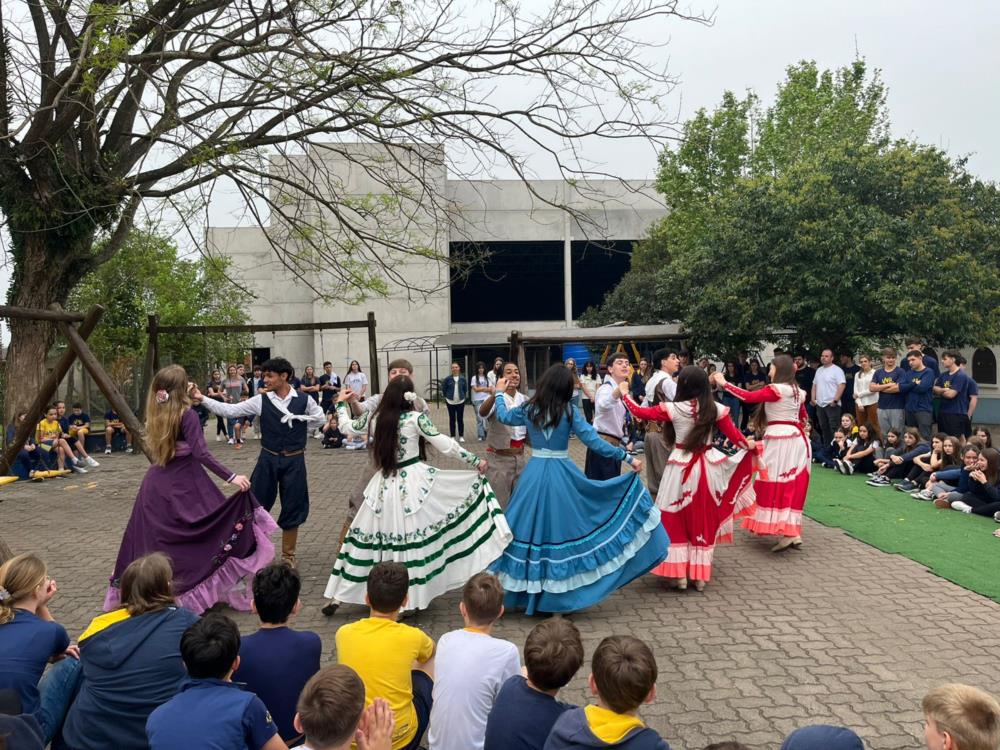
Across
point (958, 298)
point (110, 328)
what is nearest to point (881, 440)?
point (958, 298)

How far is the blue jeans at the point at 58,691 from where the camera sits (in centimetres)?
371

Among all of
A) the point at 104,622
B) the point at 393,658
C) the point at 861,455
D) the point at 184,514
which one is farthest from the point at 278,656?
the point at 861,455

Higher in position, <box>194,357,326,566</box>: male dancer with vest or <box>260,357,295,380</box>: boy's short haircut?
<box>260,357,295,380</box>: boy's short haircut

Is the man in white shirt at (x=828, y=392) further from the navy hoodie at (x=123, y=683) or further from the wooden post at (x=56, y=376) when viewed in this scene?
the navy hoodie at (x=123, y=683)

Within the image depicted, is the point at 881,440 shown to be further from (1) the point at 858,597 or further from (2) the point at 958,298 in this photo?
(1) the point at 858,597

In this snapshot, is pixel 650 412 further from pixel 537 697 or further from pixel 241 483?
pixel 537 697

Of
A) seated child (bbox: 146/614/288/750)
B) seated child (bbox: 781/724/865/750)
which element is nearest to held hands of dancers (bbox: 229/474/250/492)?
seated child (bbox: 146/614/288/750)

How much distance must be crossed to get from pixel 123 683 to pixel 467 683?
4.58ft

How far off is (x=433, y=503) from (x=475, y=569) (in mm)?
563

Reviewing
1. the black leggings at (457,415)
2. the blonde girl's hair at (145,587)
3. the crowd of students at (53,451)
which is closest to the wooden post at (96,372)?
the crowd of students at (53,451)

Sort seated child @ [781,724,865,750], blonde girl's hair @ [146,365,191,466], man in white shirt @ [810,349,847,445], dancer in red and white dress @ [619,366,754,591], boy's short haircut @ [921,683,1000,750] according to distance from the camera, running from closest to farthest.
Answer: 1. seated child @ [781,724,865,750]
2. boy's short haircut @ [921,683,1000,750]
3. blonde girl's hair @ [146,365,191,466]
4. dancer in red and white dress @ [619,366,754,591]
5. man in white shirt @ [810,349,847,445]

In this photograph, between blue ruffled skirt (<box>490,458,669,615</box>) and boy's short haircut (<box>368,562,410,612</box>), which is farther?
blue ruffled skirt (<box>490,458,669,615</box>)

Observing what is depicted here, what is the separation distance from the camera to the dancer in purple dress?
20.5 ft

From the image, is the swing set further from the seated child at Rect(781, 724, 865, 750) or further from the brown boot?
the seated child at Rect(781, 724, 865, 750)
